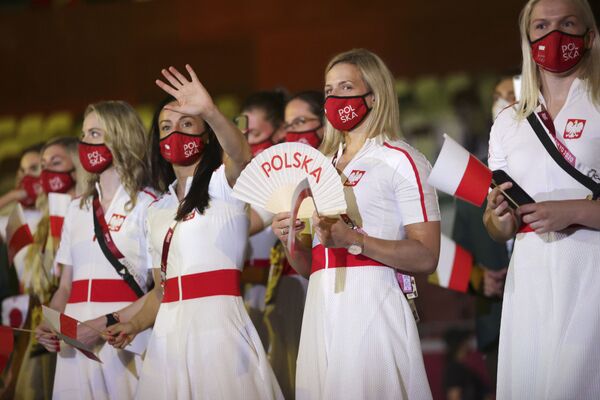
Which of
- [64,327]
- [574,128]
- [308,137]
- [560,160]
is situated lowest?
[64,327]

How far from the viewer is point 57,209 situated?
5750 millimetres

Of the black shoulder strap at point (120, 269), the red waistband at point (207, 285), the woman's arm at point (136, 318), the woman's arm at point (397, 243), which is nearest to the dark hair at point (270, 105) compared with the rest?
the black shoulder strap at point (120, 269)

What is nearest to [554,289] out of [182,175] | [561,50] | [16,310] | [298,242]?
[561,50]

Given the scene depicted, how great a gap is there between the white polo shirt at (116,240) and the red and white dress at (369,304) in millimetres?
1305

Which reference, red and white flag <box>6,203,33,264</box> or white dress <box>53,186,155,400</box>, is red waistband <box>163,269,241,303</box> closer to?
white dress <box>53,186,155,400</box>

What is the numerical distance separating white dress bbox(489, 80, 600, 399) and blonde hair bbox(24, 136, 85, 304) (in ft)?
9.45

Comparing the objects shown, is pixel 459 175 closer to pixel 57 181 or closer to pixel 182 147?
pixel 182 147

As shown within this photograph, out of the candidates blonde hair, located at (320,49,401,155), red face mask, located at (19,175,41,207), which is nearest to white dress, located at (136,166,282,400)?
blonde hair, located at (320,49,401,155)

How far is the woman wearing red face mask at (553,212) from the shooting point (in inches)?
135

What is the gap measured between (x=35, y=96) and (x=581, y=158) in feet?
21.4

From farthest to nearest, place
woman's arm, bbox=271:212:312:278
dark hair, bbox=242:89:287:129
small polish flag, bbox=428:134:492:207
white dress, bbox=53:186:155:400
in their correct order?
dark hair, bbox=242:89:287:129
white dress, bbox=53:186:155:400
woman's arm, bbox=271:212:312:278
small polish flag, bbox=428:134:492:207

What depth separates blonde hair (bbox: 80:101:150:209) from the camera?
4996mm

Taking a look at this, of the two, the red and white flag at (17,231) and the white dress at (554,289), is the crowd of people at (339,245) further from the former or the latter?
the red and white flag at (17,231)

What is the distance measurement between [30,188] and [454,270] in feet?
10.0
